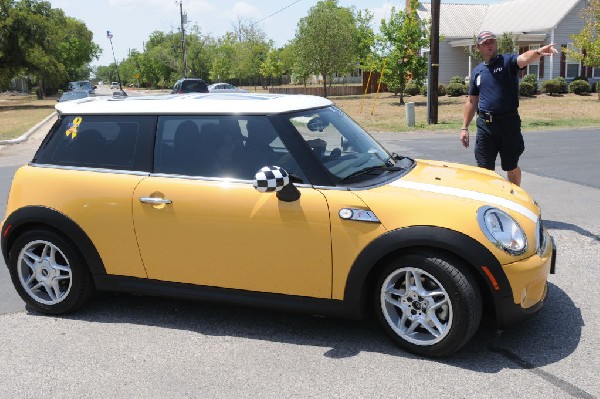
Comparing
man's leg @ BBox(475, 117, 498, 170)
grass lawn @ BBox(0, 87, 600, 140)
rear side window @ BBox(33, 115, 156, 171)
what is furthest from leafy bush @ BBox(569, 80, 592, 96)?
rear side window @ BBox(33, 115, 156, 171)

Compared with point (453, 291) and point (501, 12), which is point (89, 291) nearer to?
point (453, 291)

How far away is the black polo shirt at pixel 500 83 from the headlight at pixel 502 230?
106 inches

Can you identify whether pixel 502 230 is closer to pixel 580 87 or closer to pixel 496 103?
pixel 496 103

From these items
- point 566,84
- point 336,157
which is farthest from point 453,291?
point 566,84

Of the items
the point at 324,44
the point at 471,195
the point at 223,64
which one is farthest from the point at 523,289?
the point at 223,64

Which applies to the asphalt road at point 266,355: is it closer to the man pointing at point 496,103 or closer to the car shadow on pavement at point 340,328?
the car shadow on pavement at point 340,328

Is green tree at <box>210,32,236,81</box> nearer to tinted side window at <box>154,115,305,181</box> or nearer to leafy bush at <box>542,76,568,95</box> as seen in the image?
leafy bush at <box>542,76,568,95</box>

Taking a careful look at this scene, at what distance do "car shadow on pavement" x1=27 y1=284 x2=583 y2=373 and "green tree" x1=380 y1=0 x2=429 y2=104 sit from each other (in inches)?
1126

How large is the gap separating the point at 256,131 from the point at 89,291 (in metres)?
1.76

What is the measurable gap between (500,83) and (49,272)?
4.46m

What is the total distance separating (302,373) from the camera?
3.47 meters

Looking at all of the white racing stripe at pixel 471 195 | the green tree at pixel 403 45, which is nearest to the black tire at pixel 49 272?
the white racing stripe at pixel 471 195

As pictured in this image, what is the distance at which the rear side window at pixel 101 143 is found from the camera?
4176 millimetres

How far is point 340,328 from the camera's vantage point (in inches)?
161
